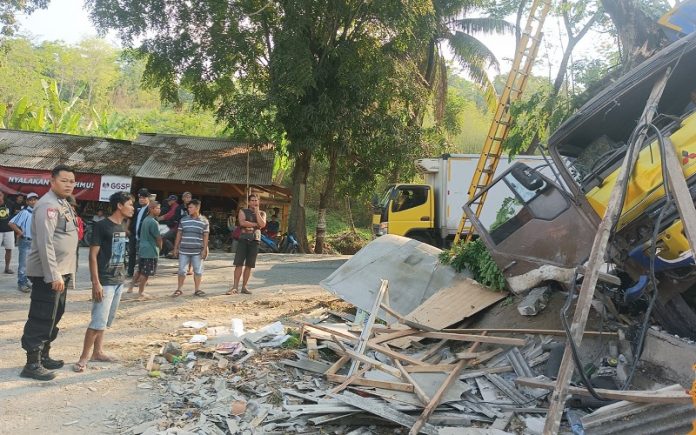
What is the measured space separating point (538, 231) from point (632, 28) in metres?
3.55

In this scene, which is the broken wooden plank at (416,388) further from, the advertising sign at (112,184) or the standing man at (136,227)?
the advertising sign at (112,184)

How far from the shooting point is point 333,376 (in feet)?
16.1

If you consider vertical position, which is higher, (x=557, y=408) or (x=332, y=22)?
(x=332, y=22)

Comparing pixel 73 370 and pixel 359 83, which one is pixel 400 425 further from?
pixel 359 83

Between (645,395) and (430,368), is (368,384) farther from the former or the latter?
(645,395)

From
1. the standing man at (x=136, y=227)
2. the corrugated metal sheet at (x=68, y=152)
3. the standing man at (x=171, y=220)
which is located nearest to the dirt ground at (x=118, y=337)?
the standing man at (x=136, y=227)

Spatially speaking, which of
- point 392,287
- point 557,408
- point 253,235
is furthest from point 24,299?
point 557,408

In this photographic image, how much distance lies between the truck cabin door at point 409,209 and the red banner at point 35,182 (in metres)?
9.60

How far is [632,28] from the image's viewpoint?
6.79 meters

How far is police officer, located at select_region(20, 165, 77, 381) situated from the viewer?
463 cm

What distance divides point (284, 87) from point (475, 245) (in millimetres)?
9191

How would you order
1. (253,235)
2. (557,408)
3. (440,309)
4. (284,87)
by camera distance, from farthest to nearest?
(284,87) → (253,235) → (440,309) → (557,408)

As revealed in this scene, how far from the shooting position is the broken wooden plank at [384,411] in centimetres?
399

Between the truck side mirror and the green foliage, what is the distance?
118 centimetres
